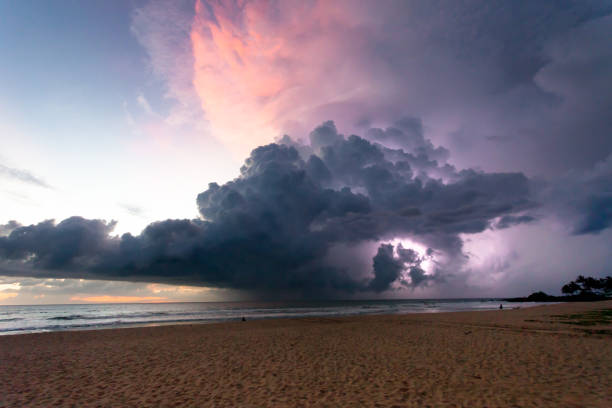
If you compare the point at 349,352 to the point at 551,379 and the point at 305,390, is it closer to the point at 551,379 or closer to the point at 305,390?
the point at 305,390

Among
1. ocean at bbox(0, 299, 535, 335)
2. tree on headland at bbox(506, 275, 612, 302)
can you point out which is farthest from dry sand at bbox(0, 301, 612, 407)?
tree on headland at bbox(506, 275, 612, 302)

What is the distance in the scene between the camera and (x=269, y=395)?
10.2m

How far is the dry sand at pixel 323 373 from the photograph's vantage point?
32.0 feet

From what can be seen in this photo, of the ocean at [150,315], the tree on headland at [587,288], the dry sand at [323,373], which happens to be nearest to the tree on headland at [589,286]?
the tree on headland at [587,288]

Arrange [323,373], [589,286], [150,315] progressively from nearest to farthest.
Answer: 1. [323,373]
2. [150,315]
3. [589,286]

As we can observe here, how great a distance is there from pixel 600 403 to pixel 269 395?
9.76m

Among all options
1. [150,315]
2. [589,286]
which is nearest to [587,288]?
[589,286]

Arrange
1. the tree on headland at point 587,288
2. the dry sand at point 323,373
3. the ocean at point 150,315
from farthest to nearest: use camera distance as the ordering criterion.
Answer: the tree on headland at point 587,288 < the ocean at point 150,315 < the dry sand at point 323,373

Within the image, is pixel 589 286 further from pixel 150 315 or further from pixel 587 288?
pixel 150 315

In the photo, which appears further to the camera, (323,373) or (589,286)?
(589,286)

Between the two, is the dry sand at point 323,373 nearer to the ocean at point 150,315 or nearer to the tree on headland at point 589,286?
the ocean at point 150,315

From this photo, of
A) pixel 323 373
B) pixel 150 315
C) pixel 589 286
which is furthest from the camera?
pixel 589 286

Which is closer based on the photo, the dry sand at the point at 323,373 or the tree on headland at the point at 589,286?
the dry sand at the point at 323,373

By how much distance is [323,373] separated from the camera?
1292 centimetres
